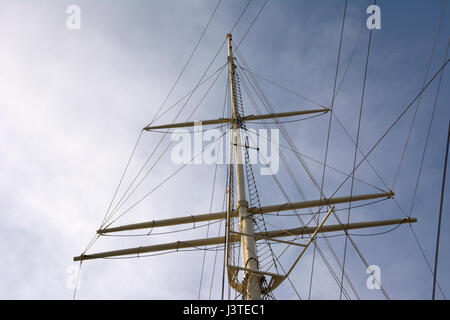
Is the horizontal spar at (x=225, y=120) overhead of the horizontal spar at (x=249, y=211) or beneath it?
overhead

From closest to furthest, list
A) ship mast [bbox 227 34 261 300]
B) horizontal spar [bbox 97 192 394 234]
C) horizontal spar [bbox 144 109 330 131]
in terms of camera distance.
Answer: ship mast [bbox 227 34 261 300]
horizontal spar [bbox 97 192 394 234]
horizontal spar [bbox 144 109 330 131]

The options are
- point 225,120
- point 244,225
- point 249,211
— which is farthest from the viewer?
point 225,120

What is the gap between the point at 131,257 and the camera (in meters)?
12.0

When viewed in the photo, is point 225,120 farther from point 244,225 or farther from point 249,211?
point 244,225

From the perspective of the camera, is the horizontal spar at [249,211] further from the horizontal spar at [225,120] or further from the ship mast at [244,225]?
the horizontal spar at [225,120]

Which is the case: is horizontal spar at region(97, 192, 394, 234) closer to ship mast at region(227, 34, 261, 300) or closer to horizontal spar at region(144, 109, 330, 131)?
ship mast at region(227, 34, 261, 300)

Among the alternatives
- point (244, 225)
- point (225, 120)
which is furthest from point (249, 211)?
point (225, 120)

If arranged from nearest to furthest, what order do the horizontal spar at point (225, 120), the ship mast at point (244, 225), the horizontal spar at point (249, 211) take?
A: 1. the ship mast at point (244, 225)
2. the horizontal spar at point (249, 211)
3. the horizontal spar at point (225, 120)

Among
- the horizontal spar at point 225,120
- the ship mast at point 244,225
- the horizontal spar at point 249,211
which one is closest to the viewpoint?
the ship mast at point 244,225

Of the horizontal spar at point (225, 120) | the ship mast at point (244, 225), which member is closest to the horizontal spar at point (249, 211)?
the ship mast at point (244, 225)

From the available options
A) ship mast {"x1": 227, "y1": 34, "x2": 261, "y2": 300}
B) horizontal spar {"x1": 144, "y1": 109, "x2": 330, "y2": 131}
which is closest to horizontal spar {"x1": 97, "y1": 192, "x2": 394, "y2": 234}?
ship mast {"x1": 227, "y1": 34, "x2": 261, "y2": 300}
